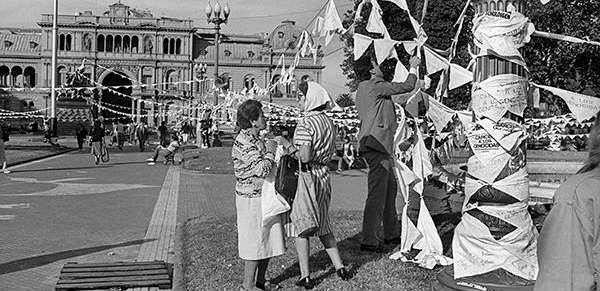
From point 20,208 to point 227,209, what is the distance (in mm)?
4030

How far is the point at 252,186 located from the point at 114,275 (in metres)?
2.23

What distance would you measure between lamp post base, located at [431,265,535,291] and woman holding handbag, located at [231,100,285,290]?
174 centimetres

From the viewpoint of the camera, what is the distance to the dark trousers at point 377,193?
840cm

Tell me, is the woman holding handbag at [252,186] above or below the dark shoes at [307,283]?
above

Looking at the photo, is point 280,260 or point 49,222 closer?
point 280,260

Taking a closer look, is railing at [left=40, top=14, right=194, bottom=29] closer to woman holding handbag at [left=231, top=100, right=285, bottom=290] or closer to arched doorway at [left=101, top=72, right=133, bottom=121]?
arched doorway at [left=101, top=72, right=133, bottom=121]

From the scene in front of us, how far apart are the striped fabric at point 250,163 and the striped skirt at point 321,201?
0.43 m

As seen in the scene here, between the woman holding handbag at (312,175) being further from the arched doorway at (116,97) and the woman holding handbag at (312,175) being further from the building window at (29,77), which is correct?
the building window at (29,77)

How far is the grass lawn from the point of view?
7.27 metres

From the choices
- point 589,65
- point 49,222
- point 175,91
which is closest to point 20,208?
point 49,222

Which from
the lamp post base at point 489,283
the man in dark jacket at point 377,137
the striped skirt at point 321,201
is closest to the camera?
the lamp post base at point 489,283

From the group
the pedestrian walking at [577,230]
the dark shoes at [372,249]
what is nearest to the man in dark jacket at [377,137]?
the dark shoes at [372,249]

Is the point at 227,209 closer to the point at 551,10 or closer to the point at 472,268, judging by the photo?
the point at 472,268

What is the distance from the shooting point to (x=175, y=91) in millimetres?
107812
